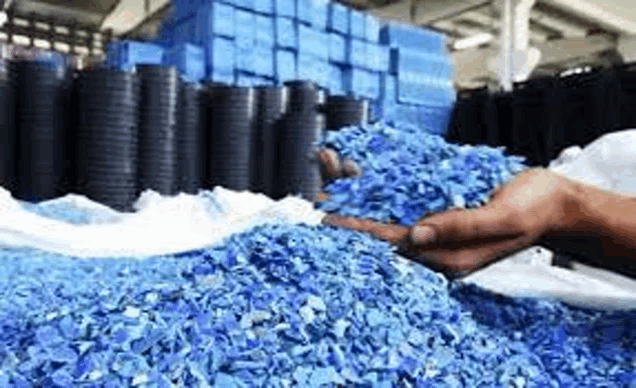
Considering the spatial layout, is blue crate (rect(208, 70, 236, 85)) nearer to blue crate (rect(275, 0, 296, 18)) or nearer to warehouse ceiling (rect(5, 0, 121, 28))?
blue crate (rect(275, 0, 296, 18))

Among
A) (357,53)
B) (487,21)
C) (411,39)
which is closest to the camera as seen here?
(357,53)

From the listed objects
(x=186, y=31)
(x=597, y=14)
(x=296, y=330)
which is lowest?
(x=296, y=330)

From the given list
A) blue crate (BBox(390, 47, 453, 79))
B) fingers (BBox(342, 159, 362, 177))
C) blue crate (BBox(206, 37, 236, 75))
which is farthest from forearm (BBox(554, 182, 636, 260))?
blue crate (BBox(390, 47, 453, 79))

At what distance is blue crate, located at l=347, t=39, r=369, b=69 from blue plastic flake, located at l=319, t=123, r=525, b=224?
4378 millimetres

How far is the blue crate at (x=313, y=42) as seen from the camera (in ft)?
18.8

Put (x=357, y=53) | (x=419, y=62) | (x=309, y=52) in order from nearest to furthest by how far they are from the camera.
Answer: (x=309, y=52) → (x=357, y=53) → (x=419, y=62)

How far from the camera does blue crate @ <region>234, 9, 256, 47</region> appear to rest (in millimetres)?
5434

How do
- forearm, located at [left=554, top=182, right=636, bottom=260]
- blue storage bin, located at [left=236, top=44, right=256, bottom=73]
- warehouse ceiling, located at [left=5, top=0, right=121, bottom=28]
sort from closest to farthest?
forearm, located at [left=554, top=182, right=636, bottom=260], blue storage bin, located at [left=236, top=44, right=256, bottom=73], warehouse ceiling, located at [left=5, top=0, right=121, bottom=28]

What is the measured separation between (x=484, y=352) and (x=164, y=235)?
1.47 metres

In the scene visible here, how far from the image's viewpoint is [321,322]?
1.14 metres

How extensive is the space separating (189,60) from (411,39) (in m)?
2.13

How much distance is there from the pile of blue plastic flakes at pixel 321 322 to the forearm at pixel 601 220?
0.14 m

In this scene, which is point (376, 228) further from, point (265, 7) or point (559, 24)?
point (559, 24)

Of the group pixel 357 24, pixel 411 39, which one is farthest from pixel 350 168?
pixel 411 39
